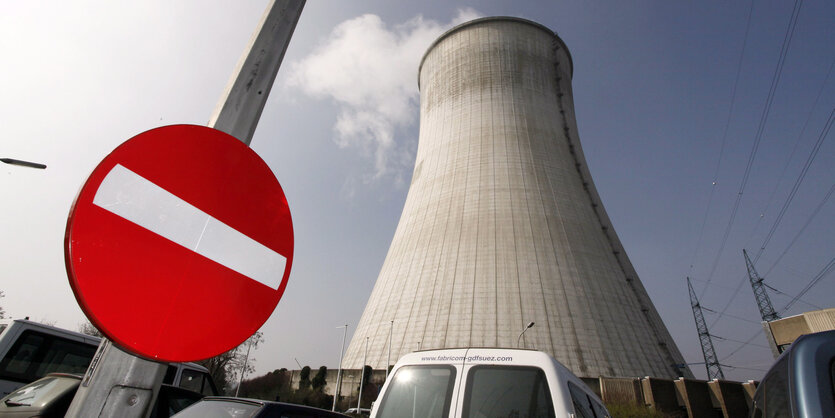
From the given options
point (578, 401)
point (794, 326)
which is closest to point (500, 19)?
point (794, 326)

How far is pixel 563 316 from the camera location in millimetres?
11219

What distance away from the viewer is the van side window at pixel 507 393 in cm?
193

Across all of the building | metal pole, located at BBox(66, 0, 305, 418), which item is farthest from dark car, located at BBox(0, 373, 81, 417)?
the building

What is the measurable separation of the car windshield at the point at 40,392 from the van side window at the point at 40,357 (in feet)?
4.62

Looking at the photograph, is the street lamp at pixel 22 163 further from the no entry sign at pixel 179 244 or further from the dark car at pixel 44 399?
the no entry sign at pixel 179 244

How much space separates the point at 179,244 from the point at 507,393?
5.86 feet

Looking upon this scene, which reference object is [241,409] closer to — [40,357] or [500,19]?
[40,357]

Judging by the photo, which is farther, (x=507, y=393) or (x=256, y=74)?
(x=507, y=393)

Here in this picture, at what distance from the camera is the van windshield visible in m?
2.07

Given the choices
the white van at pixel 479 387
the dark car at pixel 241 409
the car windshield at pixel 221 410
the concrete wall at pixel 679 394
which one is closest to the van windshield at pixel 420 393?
the white van at pixel 479 387

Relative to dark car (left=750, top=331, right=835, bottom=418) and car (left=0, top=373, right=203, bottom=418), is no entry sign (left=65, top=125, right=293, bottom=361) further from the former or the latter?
car (left=0, top=373, right=203, bottom=418)

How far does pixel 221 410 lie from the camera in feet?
7.50

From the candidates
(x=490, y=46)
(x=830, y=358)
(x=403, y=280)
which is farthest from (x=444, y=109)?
(x=830, y=358)

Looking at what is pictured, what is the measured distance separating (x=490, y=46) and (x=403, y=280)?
948 cm
